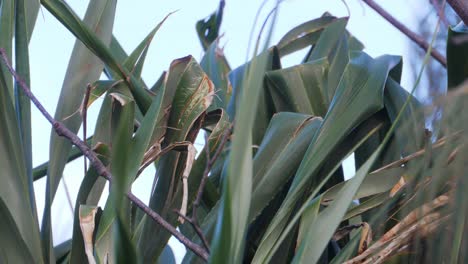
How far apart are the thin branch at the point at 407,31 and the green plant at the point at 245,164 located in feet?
0.14

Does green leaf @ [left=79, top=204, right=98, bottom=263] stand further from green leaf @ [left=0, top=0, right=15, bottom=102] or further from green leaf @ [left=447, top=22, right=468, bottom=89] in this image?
green leaf @ [left=447, top=22, right=468, bottom=89]

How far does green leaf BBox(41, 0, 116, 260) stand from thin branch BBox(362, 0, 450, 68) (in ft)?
1.41

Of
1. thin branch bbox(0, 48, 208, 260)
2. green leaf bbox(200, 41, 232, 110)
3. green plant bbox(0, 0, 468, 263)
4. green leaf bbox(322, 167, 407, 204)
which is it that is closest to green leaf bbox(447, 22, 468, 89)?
green plant bbox(0, 0, 468, 263)

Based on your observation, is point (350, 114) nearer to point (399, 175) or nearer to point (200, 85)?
point (399, 175)

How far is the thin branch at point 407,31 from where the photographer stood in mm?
519

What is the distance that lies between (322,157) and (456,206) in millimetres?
265

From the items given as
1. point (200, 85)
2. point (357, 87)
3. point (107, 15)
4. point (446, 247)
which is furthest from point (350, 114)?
point (107, 15)

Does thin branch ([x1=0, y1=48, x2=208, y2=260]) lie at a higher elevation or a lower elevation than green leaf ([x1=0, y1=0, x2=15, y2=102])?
lower

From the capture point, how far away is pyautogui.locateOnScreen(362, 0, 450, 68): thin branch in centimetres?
52

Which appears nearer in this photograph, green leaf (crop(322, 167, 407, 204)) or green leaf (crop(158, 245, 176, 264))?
green leaf (crop(322, 167, 407, 204))

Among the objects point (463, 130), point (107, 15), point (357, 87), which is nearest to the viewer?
point (463, 130)

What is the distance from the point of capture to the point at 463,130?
0.40m

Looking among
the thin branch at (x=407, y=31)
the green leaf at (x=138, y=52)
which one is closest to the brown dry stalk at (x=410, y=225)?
the thin branch at (x=407, y=31)

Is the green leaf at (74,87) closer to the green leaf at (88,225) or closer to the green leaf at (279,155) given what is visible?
the green leaf at (88,225)
